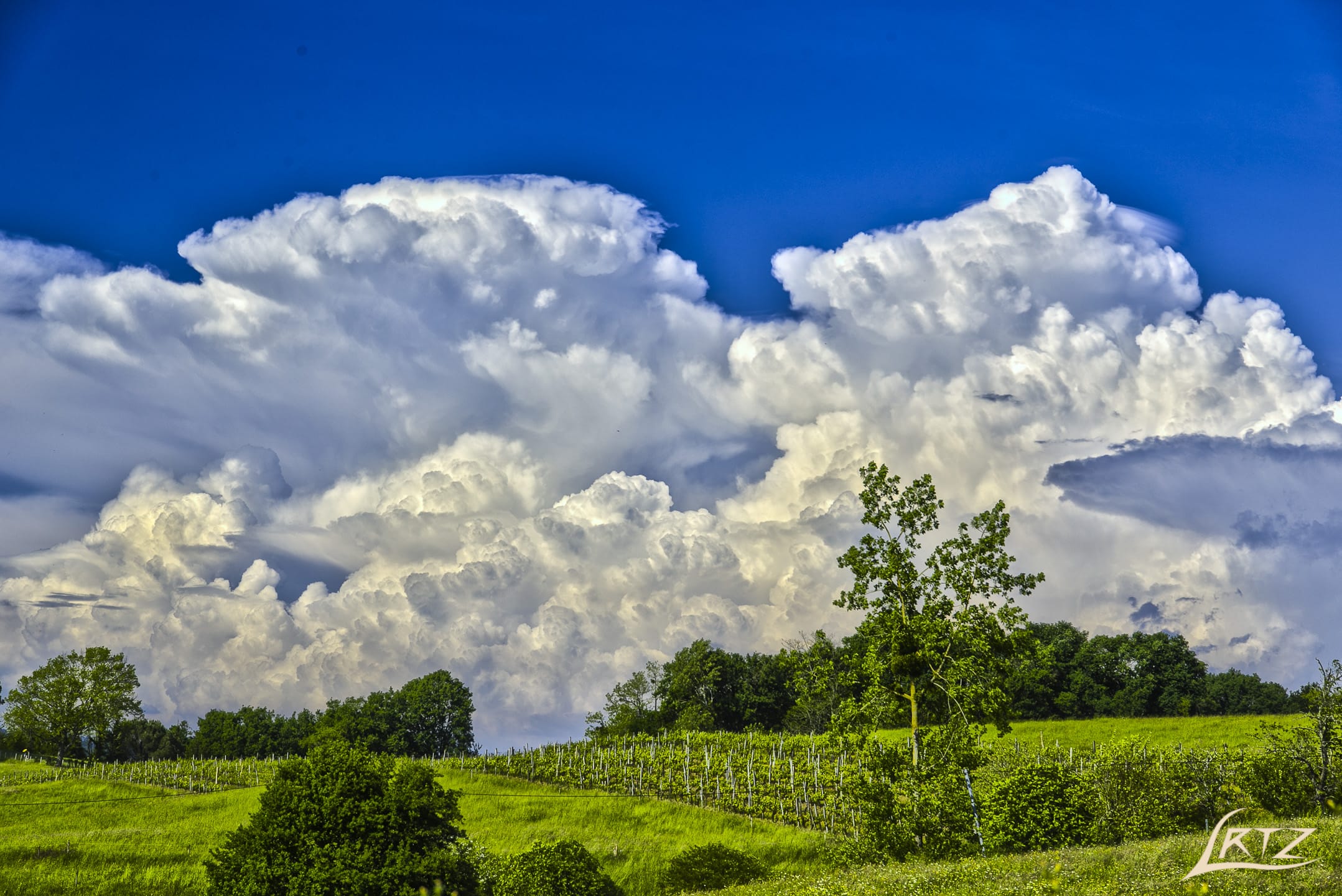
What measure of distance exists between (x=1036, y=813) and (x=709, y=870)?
9.53 metres

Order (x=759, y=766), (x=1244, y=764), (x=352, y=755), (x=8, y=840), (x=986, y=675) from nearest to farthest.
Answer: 1. (x=352, y=755)
2. (x=986, y=675)
3. (x=1244, y=764)
4. (x=8, y=840)
5. (x=759, y=766)

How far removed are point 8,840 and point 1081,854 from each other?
41598 millimetres

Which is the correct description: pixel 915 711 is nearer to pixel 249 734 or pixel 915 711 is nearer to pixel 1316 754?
pixel 1316 754

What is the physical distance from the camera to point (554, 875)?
79.6ft

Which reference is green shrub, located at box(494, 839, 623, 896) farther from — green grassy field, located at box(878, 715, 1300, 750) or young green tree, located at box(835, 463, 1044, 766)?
green grassy field, located at box(878, 715, 1300, 750)

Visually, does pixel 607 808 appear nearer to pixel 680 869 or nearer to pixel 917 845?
pixel 680 869

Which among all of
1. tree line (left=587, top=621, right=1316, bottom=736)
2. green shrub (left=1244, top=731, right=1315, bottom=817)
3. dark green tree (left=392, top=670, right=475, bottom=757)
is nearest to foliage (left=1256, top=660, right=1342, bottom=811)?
green shrub (left=1244, top=731, right=1315, bottom=817)

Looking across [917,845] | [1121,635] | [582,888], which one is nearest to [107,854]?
[582,888]

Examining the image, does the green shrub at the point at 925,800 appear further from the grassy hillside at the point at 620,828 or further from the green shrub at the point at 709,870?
the grassy hillside at the point at 620,828

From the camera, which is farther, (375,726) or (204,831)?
(375,726)

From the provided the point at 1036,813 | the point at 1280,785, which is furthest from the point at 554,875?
the point at 1280,785

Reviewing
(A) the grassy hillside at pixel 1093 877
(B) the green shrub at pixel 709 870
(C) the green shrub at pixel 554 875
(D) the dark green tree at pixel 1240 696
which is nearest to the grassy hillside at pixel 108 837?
(C) the green shrub at pixel 554 875

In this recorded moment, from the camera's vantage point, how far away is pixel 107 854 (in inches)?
1389

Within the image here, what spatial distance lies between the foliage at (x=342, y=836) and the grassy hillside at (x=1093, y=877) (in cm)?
747
